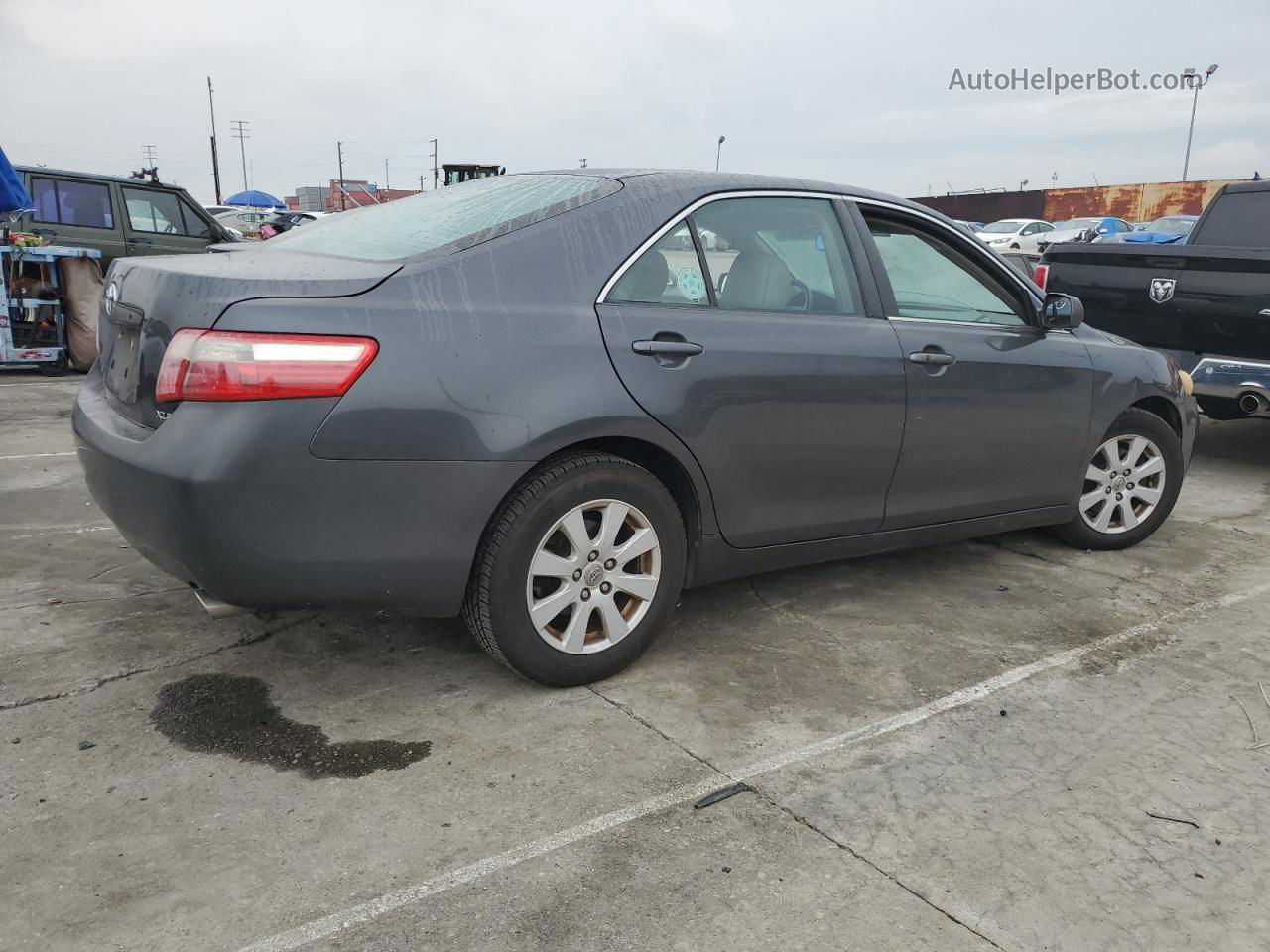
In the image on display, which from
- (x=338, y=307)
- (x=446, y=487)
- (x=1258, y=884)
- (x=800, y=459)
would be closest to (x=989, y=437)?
(x=800, y=459)

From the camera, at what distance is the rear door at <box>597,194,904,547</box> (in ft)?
10.2

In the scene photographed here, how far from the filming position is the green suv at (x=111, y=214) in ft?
33.4

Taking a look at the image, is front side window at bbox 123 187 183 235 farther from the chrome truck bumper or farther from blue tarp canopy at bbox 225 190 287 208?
blue tarp canopy at bbox 225 190 287 208

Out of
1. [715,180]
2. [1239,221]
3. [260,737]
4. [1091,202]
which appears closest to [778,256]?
[715,180]

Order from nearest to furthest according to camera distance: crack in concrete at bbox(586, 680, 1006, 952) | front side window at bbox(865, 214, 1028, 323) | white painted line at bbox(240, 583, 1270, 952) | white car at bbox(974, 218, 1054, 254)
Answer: white painted line at bbox(240, 583, 1270, 952), crack in concrete at bbox(586, 680, 1006, 952), front side window at bbox(865, 214, 1028, 323), white car at bbox(974, 218, 1054, 254)

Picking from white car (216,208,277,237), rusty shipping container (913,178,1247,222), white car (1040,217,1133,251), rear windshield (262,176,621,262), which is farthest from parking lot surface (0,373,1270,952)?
rusty shipping container (913,178,1247,222)

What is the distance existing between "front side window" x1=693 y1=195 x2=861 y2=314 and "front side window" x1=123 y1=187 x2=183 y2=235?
916 cm

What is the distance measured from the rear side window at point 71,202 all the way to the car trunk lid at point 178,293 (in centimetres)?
842

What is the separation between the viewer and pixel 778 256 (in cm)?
352

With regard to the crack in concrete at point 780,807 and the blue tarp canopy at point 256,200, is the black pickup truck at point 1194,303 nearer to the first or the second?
the crack in concrete at point 780,807

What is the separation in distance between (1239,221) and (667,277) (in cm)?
594

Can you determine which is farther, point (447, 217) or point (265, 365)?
point (447, 217)

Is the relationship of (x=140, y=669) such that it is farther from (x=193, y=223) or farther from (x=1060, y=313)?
(x=193, y=223)

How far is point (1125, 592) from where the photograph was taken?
429 cm
